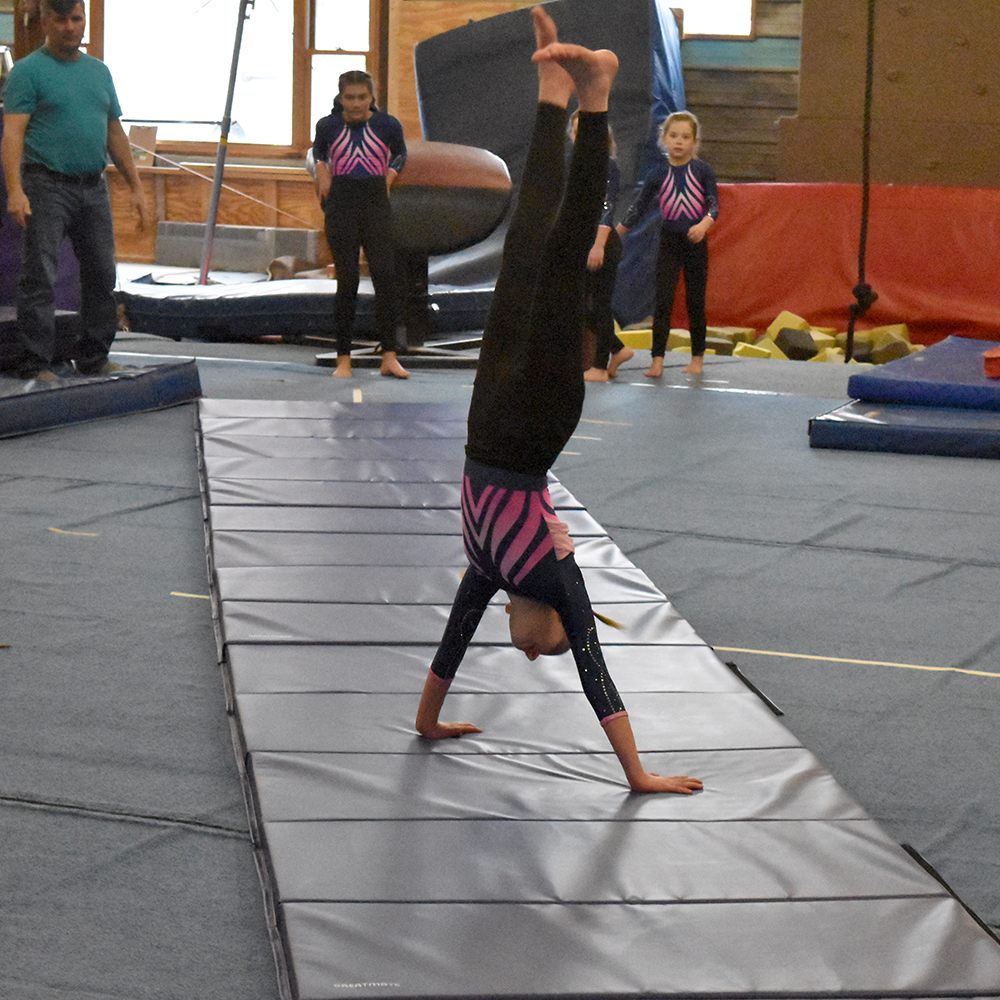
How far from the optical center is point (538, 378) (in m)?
1.86

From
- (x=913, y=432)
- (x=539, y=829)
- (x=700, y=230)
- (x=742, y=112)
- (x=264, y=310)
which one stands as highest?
(x=742, y=112)

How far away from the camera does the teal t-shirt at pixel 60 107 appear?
464 cm

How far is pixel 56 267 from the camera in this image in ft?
16.0

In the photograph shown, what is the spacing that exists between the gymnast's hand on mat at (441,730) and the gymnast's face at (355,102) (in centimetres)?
411

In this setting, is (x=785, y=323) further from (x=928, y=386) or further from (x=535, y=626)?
(x=535, y=626)

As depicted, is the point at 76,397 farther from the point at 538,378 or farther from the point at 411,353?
the point at 538,378

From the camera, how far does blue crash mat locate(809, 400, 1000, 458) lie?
4.64m

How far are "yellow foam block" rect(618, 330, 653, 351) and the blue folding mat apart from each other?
2.69m

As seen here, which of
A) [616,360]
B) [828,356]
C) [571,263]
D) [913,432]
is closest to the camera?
[571,263]

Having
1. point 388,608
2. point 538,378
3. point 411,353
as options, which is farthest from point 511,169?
point 538,378

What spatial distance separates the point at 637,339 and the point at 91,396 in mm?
4010

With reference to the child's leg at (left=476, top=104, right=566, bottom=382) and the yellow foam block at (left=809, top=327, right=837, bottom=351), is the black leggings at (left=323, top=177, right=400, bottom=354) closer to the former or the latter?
the yellow foam block at (left=809, top=327, right=837, bottom=351)

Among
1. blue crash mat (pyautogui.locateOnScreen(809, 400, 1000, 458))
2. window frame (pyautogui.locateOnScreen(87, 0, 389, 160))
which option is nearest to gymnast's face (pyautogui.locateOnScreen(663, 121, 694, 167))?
blue crash mat (pyautogui.locateOnScreen(809, 400, 1000, 458))

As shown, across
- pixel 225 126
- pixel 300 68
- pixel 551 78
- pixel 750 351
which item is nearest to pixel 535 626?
pixel 551 78
